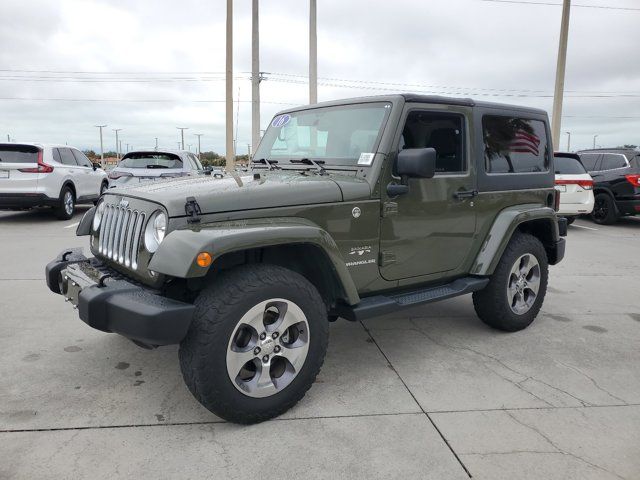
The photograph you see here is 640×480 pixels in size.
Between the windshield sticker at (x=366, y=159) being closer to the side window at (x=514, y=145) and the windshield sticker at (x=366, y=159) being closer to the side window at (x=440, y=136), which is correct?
the side window at (x=440, y=136)

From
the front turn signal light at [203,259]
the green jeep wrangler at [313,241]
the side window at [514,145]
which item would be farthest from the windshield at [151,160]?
the front turn signal light at [203,259]

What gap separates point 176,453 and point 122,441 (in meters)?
0.32

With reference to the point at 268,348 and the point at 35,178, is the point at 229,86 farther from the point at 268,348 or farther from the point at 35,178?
the point at 268,348

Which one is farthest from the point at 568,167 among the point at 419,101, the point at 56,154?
the point at 56,154

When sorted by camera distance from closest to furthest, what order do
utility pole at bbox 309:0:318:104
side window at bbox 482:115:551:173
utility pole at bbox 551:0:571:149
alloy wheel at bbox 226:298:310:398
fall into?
alloy wheel at bbox 226:298:310:398 < side window at bbox 482:115:551:173 < utility pole at bbox 309:0:318:104 < utility pole at bbox 551:0:571:149

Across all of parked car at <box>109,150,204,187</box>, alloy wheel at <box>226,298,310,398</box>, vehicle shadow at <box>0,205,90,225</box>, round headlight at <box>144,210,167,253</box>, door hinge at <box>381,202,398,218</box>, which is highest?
parked car at <box>109,150,204,187</box>

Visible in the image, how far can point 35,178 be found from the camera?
10.3 meters

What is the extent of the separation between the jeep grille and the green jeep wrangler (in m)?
0.01

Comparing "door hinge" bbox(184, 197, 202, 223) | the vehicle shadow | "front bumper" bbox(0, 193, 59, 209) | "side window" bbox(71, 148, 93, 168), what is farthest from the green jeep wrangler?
"side window" bbox(71, 148, 93, 168)

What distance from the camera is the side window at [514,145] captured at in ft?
13.1

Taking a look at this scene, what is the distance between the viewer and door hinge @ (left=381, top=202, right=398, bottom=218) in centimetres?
328

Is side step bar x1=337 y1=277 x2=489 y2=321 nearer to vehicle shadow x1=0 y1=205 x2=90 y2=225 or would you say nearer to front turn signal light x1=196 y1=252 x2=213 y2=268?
front turn signal light x1=196 y1=252 x2=213 y2=268

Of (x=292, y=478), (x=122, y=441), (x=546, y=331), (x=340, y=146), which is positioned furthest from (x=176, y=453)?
(x=546, y=331)

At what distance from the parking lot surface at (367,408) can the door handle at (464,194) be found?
46.4 inches
